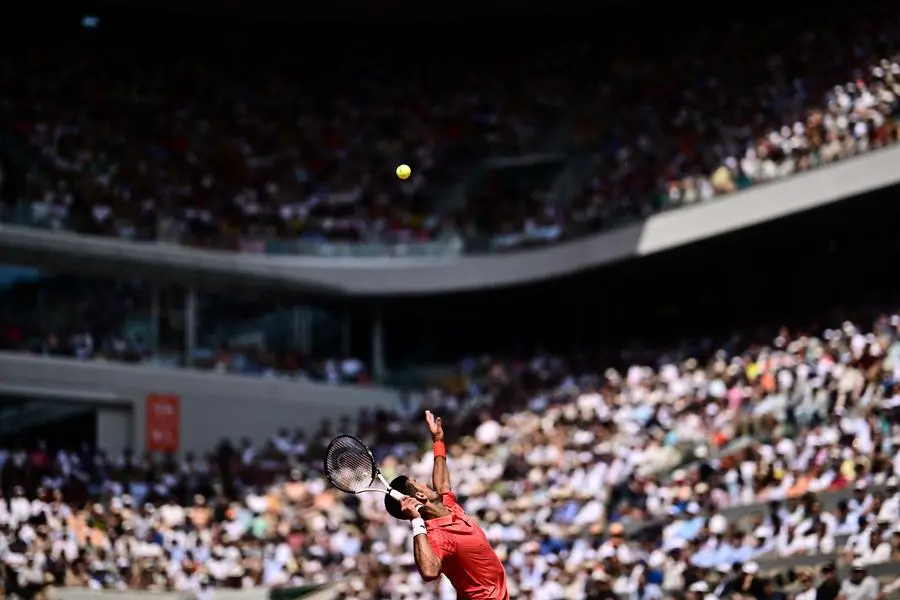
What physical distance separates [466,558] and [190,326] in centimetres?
1960

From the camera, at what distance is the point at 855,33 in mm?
31094

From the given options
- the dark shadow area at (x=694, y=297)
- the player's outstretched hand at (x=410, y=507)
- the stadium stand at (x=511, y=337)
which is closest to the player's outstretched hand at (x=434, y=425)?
the player's outstretched hand at (x=410, y=507)

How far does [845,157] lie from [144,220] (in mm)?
12473

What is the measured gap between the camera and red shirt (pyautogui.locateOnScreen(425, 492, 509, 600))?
11.1 m

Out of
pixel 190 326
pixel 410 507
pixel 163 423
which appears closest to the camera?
pixel 410 507

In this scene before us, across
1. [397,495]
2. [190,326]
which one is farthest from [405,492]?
[190,326]

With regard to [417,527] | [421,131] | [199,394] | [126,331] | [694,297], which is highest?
[421,131]

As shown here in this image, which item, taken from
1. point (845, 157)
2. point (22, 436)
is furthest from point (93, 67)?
point (845, 157)

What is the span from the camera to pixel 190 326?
30125mm

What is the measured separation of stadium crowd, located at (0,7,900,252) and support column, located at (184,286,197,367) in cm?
127

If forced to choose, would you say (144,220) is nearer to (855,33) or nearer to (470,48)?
(470,48)

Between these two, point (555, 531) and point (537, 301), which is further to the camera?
point (537, 301)

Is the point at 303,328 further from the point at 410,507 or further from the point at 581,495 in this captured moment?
the point at 410,507

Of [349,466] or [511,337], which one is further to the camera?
[511,337]
